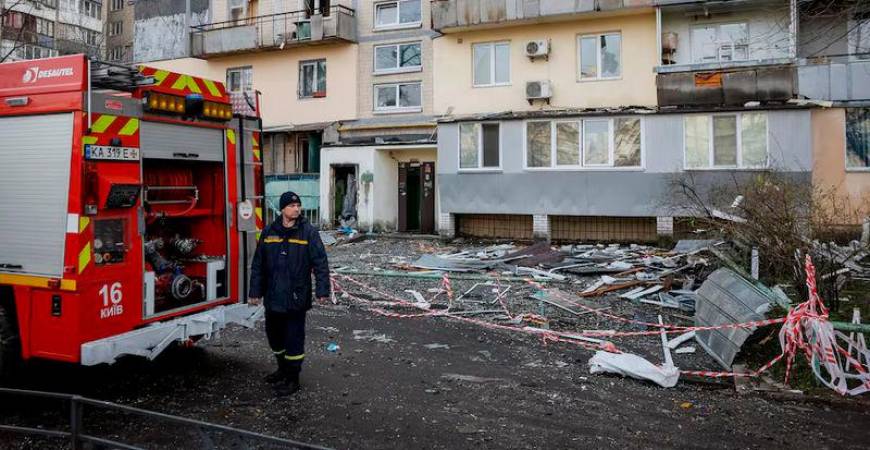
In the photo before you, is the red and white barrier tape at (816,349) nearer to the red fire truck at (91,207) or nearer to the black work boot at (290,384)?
the black work boot at (290,384)

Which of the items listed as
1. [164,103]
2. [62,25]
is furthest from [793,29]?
[62,25]

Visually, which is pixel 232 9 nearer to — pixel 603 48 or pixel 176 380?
pixel 603 48

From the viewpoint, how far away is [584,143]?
1906 cm

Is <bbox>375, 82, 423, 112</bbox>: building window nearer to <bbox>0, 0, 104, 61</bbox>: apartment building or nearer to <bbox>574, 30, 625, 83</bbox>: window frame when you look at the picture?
<bbox>574, 30, 625, 83</bbox>: window frame

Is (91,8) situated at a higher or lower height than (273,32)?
higher

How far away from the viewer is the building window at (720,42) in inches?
747

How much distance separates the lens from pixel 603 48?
20.2m

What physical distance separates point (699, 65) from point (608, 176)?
390 cm

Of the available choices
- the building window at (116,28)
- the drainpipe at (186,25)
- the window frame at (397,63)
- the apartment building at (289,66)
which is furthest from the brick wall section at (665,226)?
the building window at (116,28)

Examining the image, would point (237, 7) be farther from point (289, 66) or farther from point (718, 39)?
point (718, 39)

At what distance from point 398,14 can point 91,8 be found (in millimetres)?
41137

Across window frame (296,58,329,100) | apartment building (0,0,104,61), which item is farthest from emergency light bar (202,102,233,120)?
apartment building (0,0,104,61)

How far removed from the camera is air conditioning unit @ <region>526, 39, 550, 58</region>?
66.8 feet

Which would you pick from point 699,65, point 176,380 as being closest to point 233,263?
point 176,380
